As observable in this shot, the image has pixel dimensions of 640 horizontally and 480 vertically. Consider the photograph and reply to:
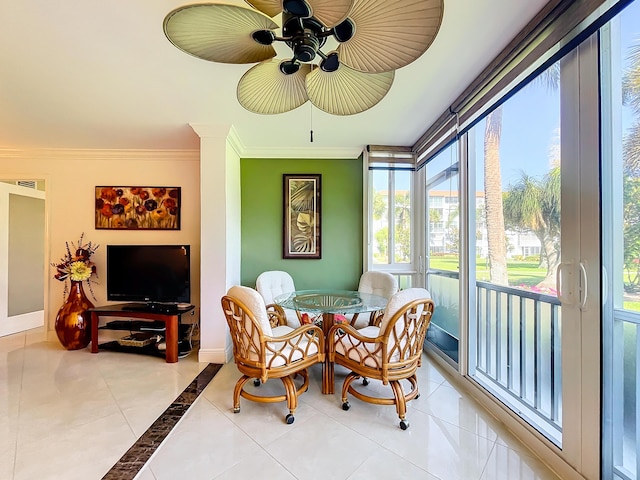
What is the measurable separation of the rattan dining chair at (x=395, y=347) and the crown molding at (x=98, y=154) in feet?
9.95

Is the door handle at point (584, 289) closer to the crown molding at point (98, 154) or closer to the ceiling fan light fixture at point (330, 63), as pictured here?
the ceiling fan light fixture at point (330, 63)

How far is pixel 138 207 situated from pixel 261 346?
9.35 ft

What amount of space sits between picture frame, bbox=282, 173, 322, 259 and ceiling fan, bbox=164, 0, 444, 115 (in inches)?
85.0

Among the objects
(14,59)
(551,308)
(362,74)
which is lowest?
(551,308)

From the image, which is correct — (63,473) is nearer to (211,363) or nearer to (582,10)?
(211,363)

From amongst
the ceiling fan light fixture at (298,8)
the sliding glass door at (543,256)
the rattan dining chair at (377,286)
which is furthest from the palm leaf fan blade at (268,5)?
the rattan dining chair at (377,286)

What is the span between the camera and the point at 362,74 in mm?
1376

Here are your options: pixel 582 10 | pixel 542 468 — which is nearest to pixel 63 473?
pixel 542 468

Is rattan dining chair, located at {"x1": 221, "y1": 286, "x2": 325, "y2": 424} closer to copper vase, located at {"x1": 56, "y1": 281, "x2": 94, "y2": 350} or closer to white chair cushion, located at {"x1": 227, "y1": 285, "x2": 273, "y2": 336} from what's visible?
white chair cushion, located at {"x1": 227, "y1": 285, "x2": 273, "y2": 336}

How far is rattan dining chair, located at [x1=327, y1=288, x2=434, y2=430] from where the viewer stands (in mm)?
1879

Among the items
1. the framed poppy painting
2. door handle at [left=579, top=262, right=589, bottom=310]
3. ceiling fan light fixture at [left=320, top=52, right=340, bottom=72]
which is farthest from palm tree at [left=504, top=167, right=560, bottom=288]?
the framed poppy painting

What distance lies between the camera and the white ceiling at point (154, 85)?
155 centimetres

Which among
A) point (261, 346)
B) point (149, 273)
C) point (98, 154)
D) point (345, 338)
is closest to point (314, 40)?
point (261, 346)

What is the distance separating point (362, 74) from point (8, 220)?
5.17 metres
